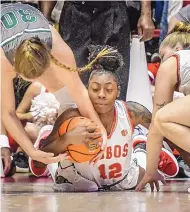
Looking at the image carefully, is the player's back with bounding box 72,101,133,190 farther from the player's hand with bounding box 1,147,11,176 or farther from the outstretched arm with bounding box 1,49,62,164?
the player's hand with bounding box 1,147,11,176

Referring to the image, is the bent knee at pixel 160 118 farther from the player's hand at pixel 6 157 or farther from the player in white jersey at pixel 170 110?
the player's hand at pixel 6 157

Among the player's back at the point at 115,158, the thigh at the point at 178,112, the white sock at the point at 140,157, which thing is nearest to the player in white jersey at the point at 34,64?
the player's back at the point at 115,158

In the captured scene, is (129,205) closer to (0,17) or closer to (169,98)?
(169,98)

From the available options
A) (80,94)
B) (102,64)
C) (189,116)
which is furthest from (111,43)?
(189,116)

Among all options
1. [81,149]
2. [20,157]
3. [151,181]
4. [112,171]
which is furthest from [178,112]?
[20,157]

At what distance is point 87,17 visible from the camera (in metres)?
4.93

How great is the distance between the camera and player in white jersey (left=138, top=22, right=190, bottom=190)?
11.3ft

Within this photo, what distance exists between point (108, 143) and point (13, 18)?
811 millimetres

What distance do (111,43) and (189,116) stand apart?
5.25 ft

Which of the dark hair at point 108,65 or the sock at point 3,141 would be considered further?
the sock at point 3,141

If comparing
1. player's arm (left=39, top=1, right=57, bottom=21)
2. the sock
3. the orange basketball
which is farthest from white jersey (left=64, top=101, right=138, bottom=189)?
player's arm (left=39, top=1, right=57, bottom=21)

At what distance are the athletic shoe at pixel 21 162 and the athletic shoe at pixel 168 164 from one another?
3.86ft

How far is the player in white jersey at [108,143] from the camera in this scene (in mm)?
3947

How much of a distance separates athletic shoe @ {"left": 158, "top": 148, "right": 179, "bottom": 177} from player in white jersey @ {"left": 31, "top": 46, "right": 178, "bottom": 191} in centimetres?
38
